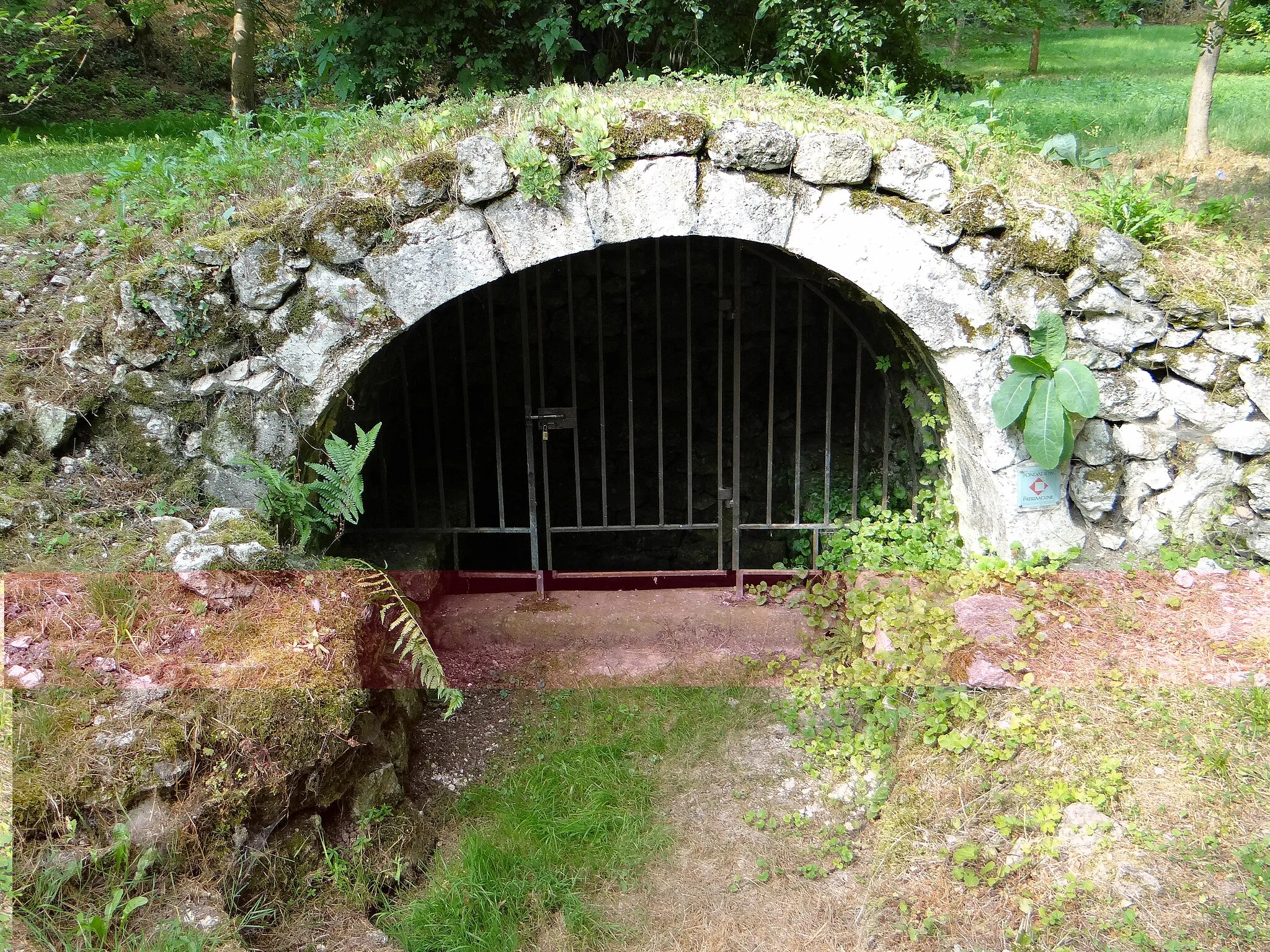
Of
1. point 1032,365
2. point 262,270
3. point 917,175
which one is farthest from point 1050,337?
point 262,270

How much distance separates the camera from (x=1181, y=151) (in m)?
6.25

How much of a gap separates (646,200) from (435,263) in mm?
909

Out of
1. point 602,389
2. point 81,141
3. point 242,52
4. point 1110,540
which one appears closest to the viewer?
point 1110,540

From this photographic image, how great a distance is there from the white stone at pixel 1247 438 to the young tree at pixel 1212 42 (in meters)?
2.57

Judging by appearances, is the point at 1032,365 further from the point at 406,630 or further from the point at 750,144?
the point at 406,630

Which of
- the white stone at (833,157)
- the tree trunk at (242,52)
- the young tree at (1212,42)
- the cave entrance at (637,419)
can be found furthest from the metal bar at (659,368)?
the tree trunk at (242,52)

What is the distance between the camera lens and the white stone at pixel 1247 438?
12.1 ft

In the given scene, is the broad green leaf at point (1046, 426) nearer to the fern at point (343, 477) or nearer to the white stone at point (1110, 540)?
the white stone at point (1110, 540)

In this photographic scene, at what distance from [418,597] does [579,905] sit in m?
2.15

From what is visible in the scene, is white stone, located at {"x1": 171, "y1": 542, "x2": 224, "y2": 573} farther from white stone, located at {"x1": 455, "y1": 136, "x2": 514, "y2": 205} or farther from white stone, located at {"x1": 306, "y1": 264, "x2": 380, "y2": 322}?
white stone, located at {"x1": 455, "y1": 136, "x2": 514, "y2": 205}

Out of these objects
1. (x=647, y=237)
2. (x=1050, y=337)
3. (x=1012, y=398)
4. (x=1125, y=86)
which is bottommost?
(x=1012, y=398)

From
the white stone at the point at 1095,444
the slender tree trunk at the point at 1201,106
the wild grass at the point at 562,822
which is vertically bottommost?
the wild grass at the point at 562,822

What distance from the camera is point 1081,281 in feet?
12.1

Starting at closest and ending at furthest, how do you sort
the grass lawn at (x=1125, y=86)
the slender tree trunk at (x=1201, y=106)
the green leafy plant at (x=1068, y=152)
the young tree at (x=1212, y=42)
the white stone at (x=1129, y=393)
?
the white stone at (x=1129, y=393)
the green leafy plant at (x=1068, y=152)
the young tree at (x=1212, y=42)
the slender tree trunk at (x=1201, y=106)
the grass lawn at (x=1125, y=86)
